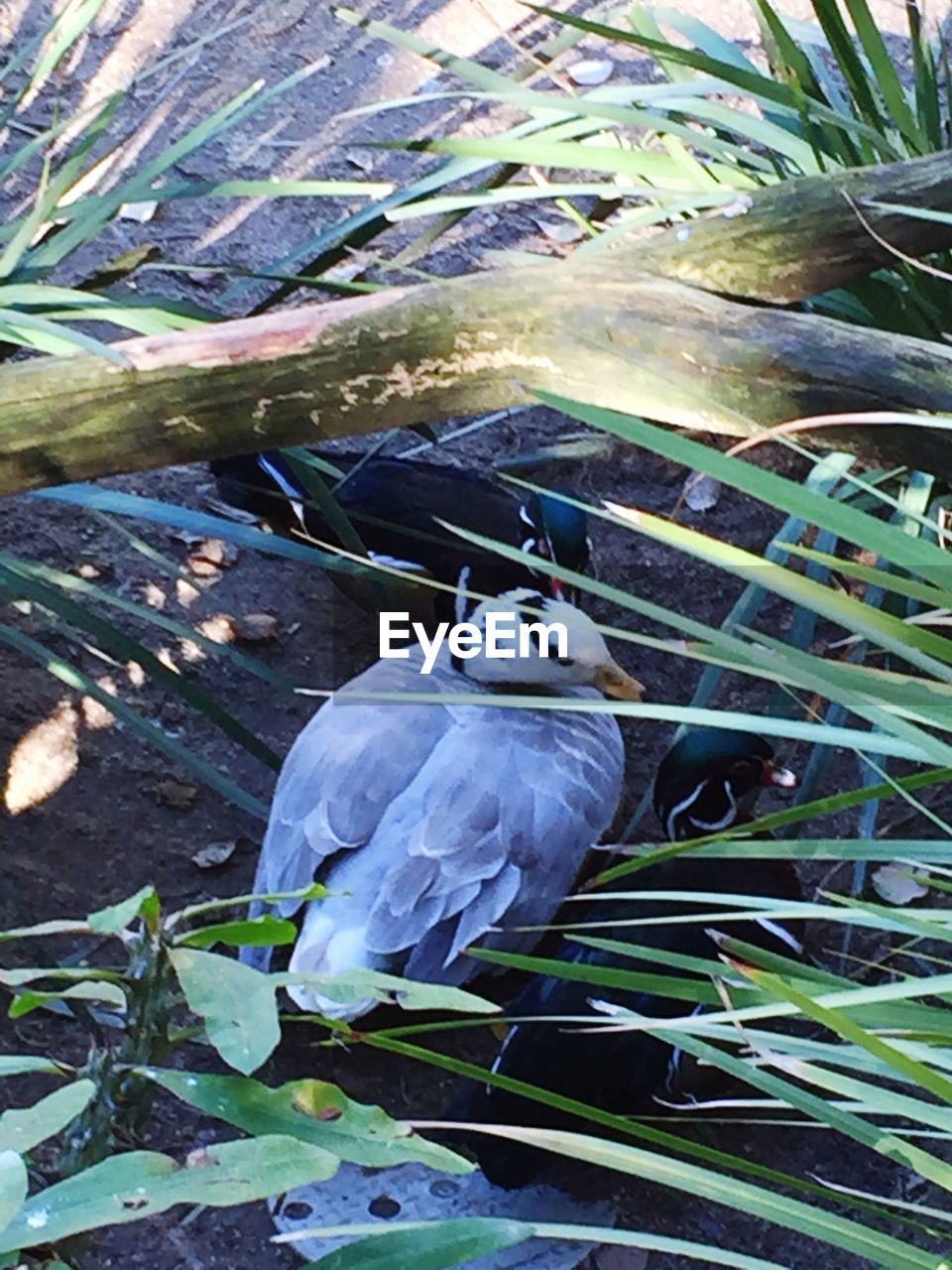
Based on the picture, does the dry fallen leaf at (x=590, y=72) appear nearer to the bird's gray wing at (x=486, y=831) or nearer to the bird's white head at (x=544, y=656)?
the bird's white head at (x=544, y=656)

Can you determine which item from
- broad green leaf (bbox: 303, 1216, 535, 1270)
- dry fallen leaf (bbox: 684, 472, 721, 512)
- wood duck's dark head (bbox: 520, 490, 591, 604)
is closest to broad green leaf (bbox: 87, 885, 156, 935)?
broad green leaf (bbox: 303, 1216, 535, 1270)

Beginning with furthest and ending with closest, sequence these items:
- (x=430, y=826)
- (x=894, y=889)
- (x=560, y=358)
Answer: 1. (x=894, y=889)
2. (x=430, y=826)
3. (x=560, y=358)

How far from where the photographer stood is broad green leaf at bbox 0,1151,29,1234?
0.45m

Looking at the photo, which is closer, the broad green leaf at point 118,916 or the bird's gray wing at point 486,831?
the broad green leaf at point 118,916

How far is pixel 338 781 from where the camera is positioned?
1.67 metres

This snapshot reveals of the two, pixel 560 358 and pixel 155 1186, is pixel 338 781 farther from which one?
pixel 155 1186

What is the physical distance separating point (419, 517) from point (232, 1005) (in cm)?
164

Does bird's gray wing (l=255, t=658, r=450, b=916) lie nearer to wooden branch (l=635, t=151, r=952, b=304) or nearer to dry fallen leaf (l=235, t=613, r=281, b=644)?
dry fallen leaf (l=235, t=613, r=281, b=644)

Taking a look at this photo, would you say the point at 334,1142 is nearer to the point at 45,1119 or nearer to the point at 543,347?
the point at 45,1119

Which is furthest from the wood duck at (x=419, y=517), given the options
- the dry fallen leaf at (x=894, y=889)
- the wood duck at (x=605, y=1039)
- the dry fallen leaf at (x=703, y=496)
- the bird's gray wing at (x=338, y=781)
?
the dry fallen leaf at (x=894, y=889)

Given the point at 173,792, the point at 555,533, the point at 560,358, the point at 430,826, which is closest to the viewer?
the point at 560,358

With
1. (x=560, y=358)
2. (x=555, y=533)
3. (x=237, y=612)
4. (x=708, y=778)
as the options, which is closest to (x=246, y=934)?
(x=560, y=358)

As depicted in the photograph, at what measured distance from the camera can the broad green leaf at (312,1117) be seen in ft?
1.65

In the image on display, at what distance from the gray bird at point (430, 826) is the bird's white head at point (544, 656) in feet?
0.04
